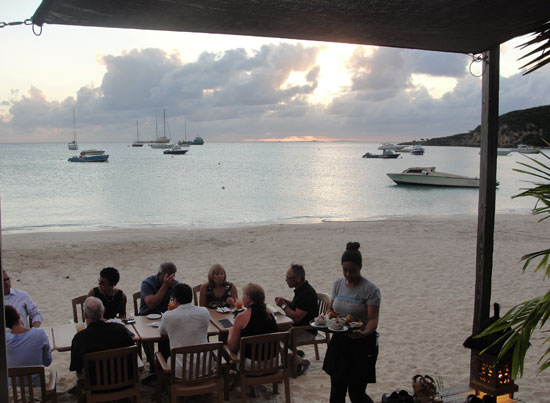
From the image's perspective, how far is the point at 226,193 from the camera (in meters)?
43.6

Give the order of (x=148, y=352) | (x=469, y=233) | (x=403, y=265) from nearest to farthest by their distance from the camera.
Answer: (x=148, y=352) < (x=403, y=265) < (x=469, y=233)

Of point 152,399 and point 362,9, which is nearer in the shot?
point 362,9

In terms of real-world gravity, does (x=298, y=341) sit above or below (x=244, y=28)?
below

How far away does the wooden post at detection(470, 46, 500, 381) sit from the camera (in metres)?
4.31

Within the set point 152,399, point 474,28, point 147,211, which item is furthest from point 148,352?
point 147,211

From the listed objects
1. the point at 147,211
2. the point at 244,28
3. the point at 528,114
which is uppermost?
the point at 528,114

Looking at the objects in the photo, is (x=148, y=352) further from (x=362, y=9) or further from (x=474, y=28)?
(x=474, y=28)

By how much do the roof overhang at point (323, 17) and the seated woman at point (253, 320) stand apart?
7.64 ft

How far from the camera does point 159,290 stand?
552 cm

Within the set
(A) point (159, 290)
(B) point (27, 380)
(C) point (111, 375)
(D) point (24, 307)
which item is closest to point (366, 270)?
(A) point (159, 290)

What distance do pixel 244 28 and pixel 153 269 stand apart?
9.12 m

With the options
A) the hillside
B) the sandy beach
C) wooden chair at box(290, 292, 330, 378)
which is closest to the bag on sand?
the sandy beach

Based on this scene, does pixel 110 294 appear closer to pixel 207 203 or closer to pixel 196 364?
pixel 196 364

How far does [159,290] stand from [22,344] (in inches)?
65.9
